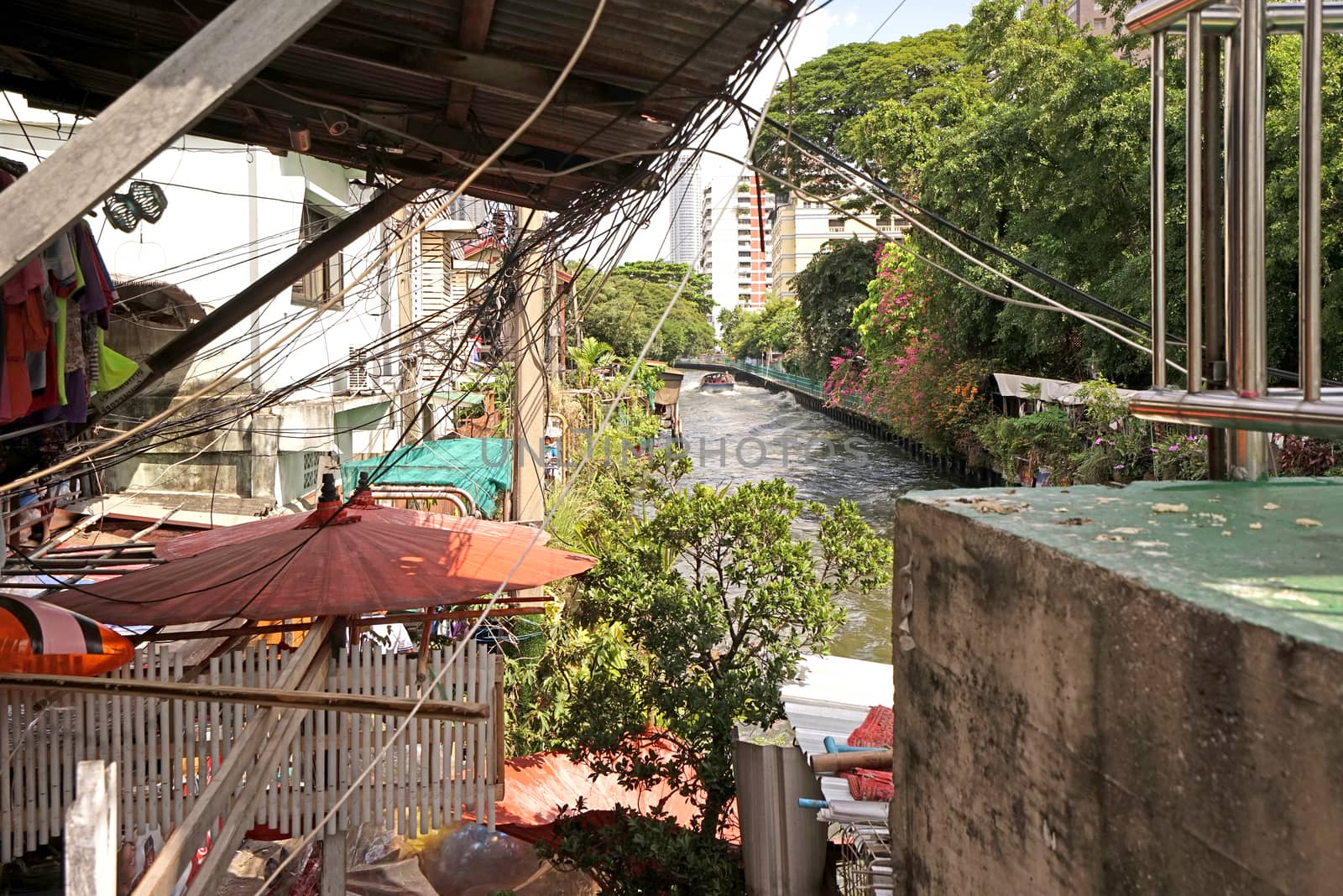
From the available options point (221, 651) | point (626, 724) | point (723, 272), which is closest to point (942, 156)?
point (626, 724)

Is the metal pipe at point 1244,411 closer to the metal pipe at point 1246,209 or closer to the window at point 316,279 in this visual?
the metal pipe at point 1246,209

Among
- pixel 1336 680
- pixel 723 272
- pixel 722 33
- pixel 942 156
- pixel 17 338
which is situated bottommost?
pixel 1336 680

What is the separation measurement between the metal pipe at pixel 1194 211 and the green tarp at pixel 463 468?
1063cm

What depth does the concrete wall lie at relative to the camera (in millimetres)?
1273

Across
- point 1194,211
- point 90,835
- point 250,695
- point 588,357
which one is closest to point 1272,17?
point 1194,211

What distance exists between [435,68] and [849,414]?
42.4m

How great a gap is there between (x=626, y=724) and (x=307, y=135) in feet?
13.3

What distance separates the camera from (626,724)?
6.74 metres

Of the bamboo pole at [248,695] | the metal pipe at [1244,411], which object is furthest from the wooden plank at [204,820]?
the metal pipe at [1244,411]

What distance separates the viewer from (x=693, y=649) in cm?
691

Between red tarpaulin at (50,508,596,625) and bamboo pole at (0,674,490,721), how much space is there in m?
1.45

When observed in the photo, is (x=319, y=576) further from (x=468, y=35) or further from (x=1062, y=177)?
(x=1062, y=177)

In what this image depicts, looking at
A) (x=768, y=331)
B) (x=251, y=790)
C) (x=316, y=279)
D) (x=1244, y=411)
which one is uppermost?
(x=768, y=331)

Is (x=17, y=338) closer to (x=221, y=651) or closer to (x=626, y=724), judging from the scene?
(x=221, y=651)
